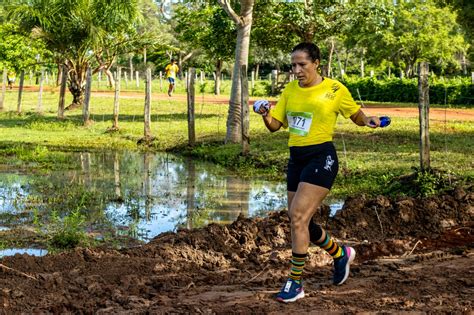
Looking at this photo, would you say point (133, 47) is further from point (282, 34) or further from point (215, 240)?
point (215, 240)

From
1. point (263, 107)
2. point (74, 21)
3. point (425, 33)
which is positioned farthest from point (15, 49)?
point (425, 33)

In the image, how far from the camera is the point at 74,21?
28.1 m

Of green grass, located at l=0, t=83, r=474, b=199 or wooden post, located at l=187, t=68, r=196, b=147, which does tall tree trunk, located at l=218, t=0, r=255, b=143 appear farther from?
wooden post, located at l=187, t=68, r=196, b=147

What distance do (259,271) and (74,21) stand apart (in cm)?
2248

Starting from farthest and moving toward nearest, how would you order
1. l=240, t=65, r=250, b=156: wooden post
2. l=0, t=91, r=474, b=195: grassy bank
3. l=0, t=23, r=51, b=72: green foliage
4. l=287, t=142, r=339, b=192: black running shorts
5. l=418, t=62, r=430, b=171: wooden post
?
l=0, t=23, r=51, b=72: green foliage, l=240, t=65, r=250, b=156: wooden post, l=0, t=91, r=474, b=195: grassy bank, l=418, t=62, r=430, b=171: wooden post, l=287, t=142, r=339, b=192: black running shorts

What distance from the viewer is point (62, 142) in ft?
67.7

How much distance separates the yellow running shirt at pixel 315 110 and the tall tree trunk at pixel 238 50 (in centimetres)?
Result: 1132

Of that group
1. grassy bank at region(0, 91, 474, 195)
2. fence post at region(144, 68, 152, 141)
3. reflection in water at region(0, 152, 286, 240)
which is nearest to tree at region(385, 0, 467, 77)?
grassy bank at region(0, 91, 474, 195)

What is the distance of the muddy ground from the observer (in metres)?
5.91

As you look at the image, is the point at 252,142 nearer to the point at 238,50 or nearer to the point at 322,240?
the point at 238,50

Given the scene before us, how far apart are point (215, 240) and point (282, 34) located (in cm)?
2042

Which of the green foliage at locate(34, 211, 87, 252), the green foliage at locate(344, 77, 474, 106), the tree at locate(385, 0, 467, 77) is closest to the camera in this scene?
the green foliage at locate(34, 211, 87, 252)

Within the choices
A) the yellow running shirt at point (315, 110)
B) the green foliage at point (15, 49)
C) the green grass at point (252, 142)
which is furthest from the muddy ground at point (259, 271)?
the green foliage at point (15, 49)

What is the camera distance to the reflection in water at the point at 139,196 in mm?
10039
